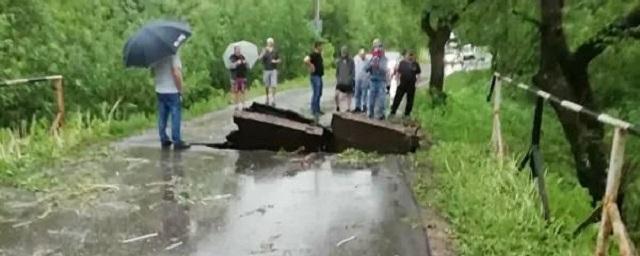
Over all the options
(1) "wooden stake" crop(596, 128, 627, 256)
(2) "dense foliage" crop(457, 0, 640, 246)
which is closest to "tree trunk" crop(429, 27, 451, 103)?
(2) "dense foliage" crop(457, 0, 640, 246)

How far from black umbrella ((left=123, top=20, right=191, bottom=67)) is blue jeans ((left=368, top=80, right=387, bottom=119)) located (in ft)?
19.4

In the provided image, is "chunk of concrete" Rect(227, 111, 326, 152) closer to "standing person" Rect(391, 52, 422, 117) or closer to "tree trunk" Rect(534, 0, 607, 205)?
"tree trunk" Rect(534, 0, 607, 205)

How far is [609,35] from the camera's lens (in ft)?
41.0

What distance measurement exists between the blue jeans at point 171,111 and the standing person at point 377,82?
5.49 m

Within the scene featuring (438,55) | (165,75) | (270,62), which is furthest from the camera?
(438,55)

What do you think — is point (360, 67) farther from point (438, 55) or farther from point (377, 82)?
point (438, 55)

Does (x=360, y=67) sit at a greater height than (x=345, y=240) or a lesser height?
greater

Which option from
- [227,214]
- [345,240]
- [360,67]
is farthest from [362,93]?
[345,240]

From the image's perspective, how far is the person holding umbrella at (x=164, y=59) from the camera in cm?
1242

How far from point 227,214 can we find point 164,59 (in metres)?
4.44

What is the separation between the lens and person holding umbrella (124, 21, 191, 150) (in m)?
12.4

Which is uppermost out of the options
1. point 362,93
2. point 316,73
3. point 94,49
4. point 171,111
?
point 94,49

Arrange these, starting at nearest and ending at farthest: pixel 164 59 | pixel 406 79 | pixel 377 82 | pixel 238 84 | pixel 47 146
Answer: pixel 47 146, pixel 164 59, pixel 377 82, pixel 406 79, pixel 238 84

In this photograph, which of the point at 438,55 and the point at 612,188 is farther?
the point at 438,55
